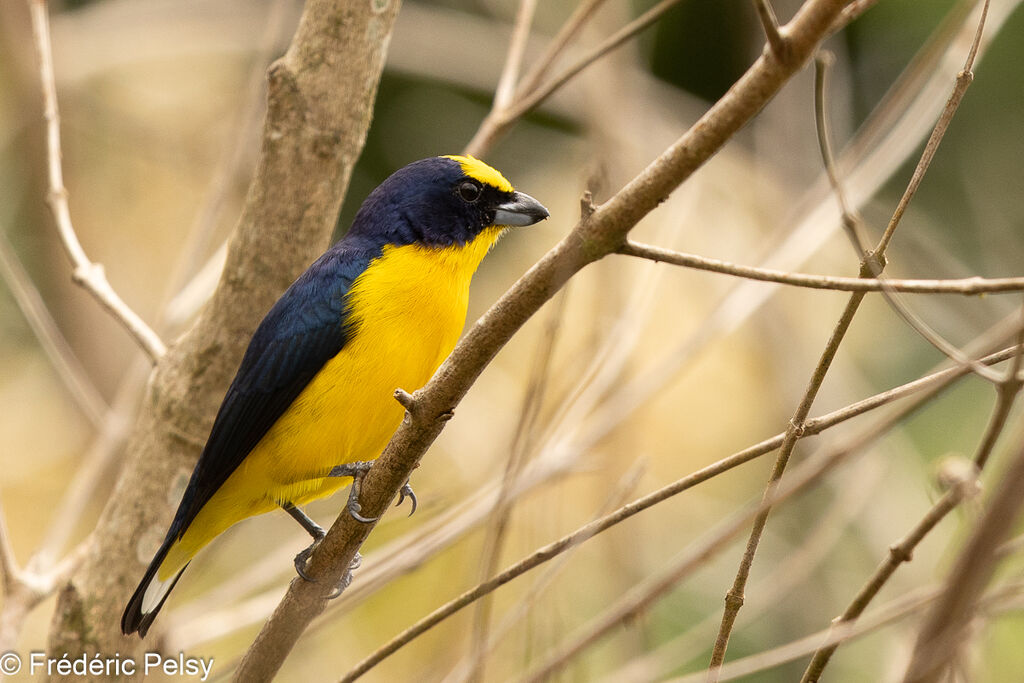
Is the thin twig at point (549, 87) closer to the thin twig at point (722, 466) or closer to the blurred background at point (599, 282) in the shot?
the blurred background at point (599, 282)

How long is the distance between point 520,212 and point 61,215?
1636 millimetres

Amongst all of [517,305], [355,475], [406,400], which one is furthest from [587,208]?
[355,475]

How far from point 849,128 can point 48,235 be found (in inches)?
209

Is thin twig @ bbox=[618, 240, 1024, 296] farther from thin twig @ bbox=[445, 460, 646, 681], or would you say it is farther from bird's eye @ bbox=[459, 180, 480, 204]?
bird's eye @ bbox=[459, 180, 480, 204]

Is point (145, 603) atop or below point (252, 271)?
below

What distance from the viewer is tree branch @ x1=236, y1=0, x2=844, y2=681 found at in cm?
159

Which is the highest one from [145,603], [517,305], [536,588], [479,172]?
[479,172]

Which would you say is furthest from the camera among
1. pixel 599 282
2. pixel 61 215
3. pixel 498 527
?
pixel 599 282

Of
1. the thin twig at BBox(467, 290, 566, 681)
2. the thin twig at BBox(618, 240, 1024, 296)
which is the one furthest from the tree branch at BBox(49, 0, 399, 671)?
the thin twig at BBox(618, 240, 1024, 296)

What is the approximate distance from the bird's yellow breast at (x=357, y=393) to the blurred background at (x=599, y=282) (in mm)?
A: 317

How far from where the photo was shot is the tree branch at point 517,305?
1.59 m

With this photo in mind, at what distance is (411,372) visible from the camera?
134 inches

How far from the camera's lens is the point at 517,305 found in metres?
1.90

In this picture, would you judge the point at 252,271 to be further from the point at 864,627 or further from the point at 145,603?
the point at 864,627
